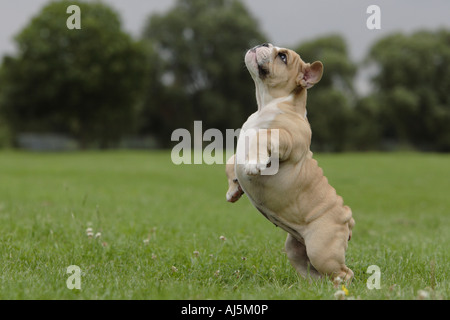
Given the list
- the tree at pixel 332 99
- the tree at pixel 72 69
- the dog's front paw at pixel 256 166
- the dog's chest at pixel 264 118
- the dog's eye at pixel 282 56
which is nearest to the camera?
the dog's front paw at pixel 256 166

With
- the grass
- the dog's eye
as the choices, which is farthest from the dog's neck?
the grass

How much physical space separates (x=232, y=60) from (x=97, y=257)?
42449 mm

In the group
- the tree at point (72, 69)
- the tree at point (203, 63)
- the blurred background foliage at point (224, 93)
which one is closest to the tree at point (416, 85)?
the blurred background foliage at point (224, 93)

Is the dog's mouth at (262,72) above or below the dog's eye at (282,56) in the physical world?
below

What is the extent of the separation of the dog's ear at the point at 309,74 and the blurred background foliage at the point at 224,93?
120ft

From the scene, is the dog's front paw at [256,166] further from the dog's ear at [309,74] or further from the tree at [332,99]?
the tree at [332,99]

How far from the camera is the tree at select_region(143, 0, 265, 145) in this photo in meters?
46.7

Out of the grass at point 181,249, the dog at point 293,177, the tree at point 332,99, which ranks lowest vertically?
the grass at point 181,249

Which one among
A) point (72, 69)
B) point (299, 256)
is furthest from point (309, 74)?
point (72, 69)

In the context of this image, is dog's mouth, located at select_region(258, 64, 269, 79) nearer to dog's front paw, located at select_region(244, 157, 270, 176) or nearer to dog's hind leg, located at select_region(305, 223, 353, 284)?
dog's front paw, located at select_region(244, 157, 270, 176)

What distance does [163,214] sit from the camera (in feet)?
29.7

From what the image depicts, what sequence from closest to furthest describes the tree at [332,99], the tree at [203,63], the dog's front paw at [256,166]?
the dog's front paw at [256,166] → the tree at [203,63] → the tree at [332,99]

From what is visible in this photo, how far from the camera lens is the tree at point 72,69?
36.6 metres
